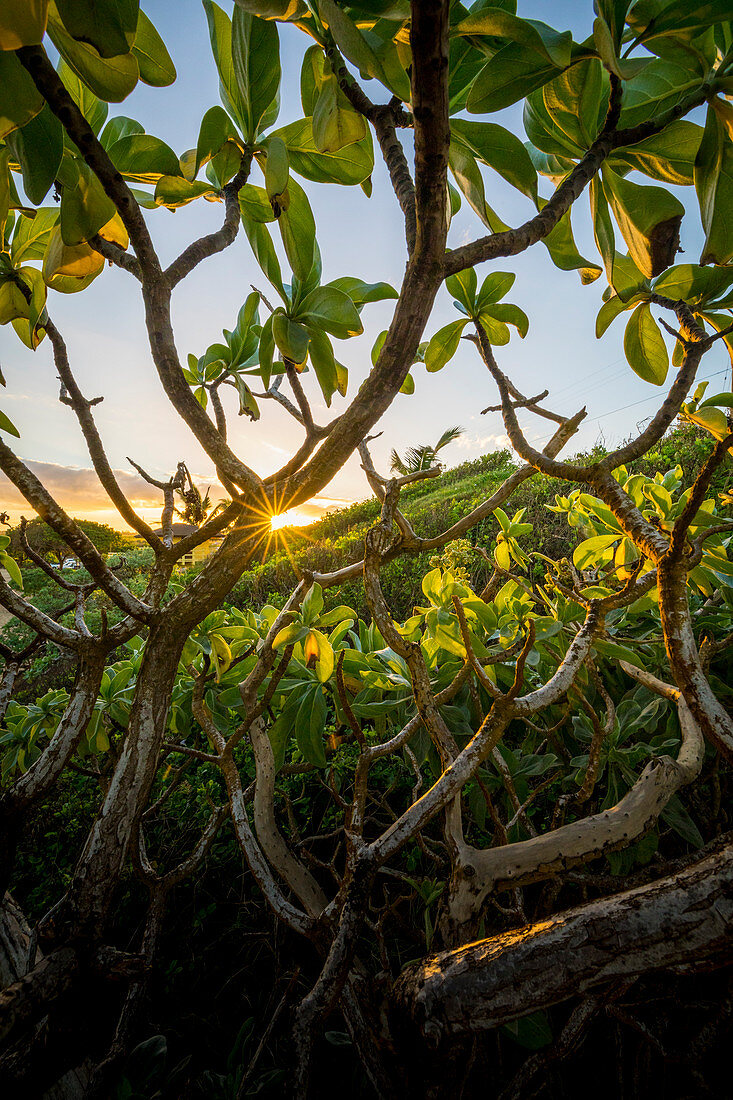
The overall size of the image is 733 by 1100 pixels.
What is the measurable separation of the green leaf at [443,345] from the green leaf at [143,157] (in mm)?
536

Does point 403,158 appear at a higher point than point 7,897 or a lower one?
higher

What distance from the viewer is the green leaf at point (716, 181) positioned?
55cm

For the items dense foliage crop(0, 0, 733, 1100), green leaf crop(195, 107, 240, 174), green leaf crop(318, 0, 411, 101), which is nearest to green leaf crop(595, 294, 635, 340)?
dense foliage crop(0, 0, 733, 1100)

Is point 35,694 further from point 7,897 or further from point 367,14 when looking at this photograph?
point 367,14

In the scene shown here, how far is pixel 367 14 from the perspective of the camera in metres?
0.46

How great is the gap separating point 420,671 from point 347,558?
183 inches

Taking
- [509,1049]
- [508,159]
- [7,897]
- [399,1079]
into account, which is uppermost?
[508,159]

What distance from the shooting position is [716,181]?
1.85 ft

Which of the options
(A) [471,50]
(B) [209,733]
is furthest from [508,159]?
(B) [209,733]

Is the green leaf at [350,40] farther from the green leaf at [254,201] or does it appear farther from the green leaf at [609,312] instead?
the green leaf at [609,312]

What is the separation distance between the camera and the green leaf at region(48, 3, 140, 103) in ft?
1.57

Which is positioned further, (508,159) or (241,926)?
(241,926)

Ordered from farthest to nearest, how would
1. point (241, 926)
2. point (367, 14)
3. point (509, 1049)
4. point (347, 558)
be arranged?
1. point (347, 558)
2. point (241, 926)
3. point (509, 1049)
4. point (367, 14)

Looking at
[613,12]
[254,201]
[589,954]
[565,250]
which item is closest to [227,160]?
[254,201]
